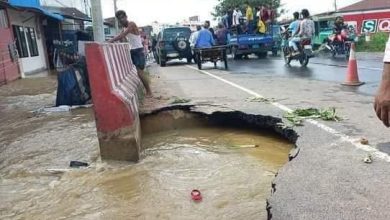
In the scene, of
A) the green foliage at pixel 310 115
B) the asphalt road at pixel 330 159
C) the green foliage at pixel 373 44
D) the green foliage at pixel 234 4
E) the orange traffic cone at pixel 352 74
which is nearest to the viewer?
the asphalt road at pixel 330 159

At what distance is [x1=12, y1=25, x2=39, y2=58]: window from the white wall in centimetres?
20

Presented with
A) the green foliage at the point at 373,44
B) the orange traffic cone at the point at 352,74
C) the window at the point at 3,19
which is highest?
the window at the point at 3,19

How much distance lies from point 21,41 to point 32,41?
229cm

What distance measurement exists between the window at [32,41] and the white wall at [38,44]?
0.21 m

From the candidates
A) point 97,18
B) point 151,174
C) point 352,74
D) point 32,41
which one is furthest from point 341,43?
point 151,174

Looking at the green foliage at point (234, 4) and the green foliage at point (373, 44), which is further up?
the green foliage at point (234, 4)

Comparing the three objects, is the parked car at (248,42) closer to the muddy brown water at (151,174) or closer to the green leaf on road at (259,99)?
the green leaf on road at (259,99)

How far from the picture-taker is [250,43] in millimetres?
21844

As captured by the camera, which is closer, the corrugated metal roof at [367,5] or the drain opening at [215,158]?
the drain opening at [215,158]

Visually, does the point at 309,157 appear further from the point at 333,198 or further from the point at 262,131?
the point at 262,131

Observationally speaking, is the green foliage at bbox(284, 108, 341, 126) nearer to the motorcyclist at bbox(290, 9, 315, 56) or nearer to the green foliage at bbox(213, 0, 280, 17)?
the motorcyclist at bbox(290, 9, 315, 56)

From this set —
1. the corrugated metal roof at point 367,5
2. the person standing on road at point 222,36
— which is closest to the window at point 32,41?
the person standing on road at point 222,36

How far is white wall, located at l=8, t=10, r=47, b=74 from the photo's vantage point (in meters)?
20.6

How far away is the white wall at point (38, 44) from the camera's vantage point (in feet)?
67.6
